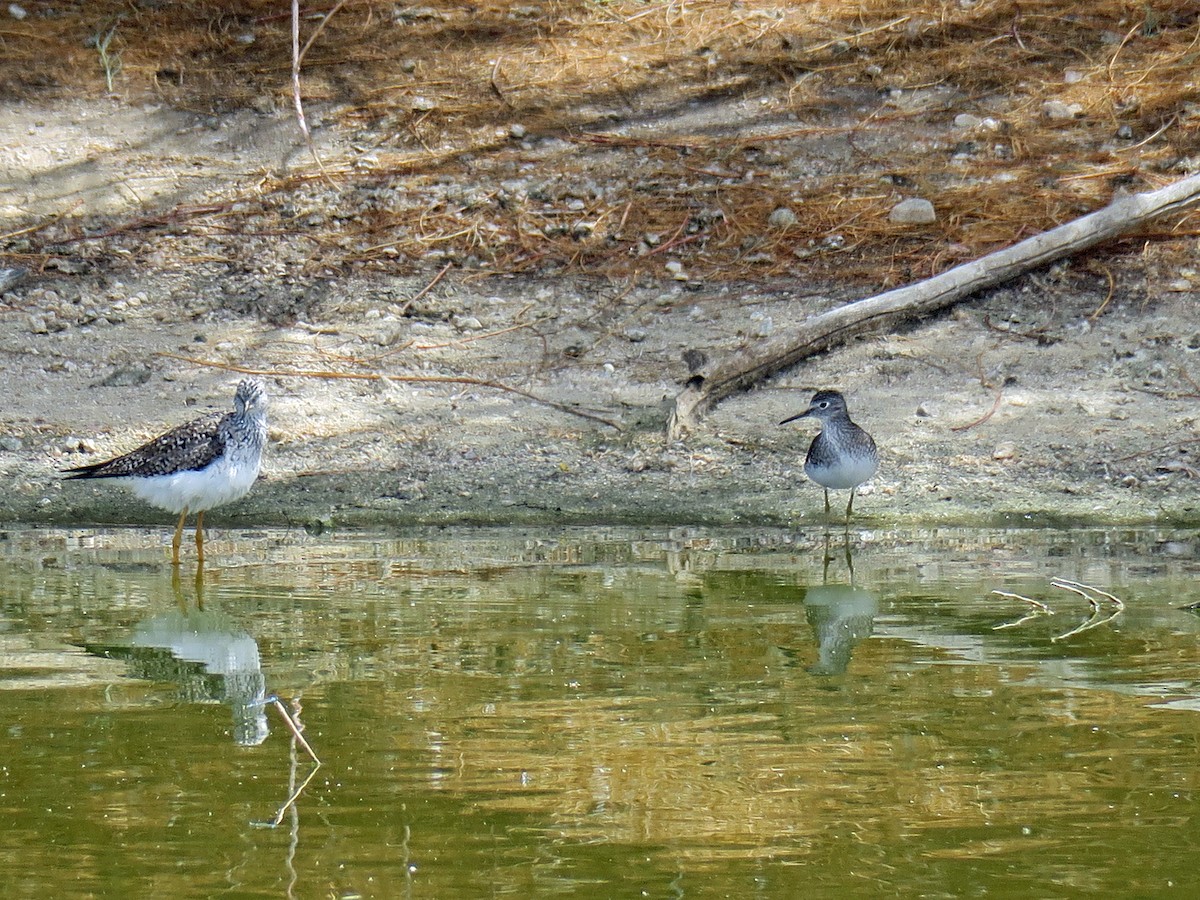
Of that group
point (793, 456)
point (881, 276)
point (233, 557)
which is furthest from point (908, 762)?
point (881, 276)

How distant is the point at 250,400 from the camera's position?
841 centimetres

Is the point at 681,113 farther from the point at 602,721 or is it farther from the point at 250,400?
the point at 602,721

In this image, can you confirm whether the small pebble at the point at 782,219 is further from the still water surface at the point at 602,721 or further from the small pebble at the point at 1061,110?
the still water surface at the point at 602,721

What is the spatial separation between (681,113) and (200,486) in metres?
6.04

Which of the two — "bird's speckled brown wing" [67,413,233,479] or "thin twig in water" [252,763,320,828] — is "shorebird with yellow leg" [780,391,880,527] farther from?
"thin twig in water" [252,763,320,828]

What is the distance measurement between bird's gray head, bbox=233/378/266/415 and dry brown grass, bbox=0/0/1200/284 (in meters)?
3.01

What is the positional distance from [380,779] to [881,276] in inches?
284

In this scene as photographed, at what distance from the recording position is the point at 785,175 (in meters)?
12.1

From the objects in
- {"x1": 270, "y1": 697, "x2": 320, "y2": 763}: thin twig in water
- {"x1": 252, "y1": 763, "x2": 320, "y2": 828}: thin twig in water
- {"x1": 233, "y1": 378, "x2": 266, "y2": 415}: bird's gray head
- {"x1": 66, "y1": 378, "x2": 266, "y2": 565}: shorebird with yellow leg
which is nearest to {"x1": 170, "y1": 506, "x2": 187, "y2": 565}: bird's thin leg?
{"x1": 66, "y1": 378, "x2": 266, "y2": 565}: shorebird with yellow leg

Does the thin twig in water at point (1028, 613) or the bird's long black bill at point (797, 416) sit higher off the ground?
the bird's long black bill at point (797, 416)

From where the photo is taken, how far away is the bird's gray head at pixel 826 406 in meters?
8.67

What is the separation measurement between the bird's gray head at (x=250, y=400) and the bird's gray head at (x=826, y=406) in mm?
2799

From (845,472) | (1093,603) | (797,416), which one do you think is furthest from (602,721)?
(797,416)

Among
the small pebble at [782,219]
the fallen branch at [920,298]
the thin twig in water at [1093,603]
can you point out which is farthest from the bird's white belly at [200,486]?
the small pebble at [782,219]
